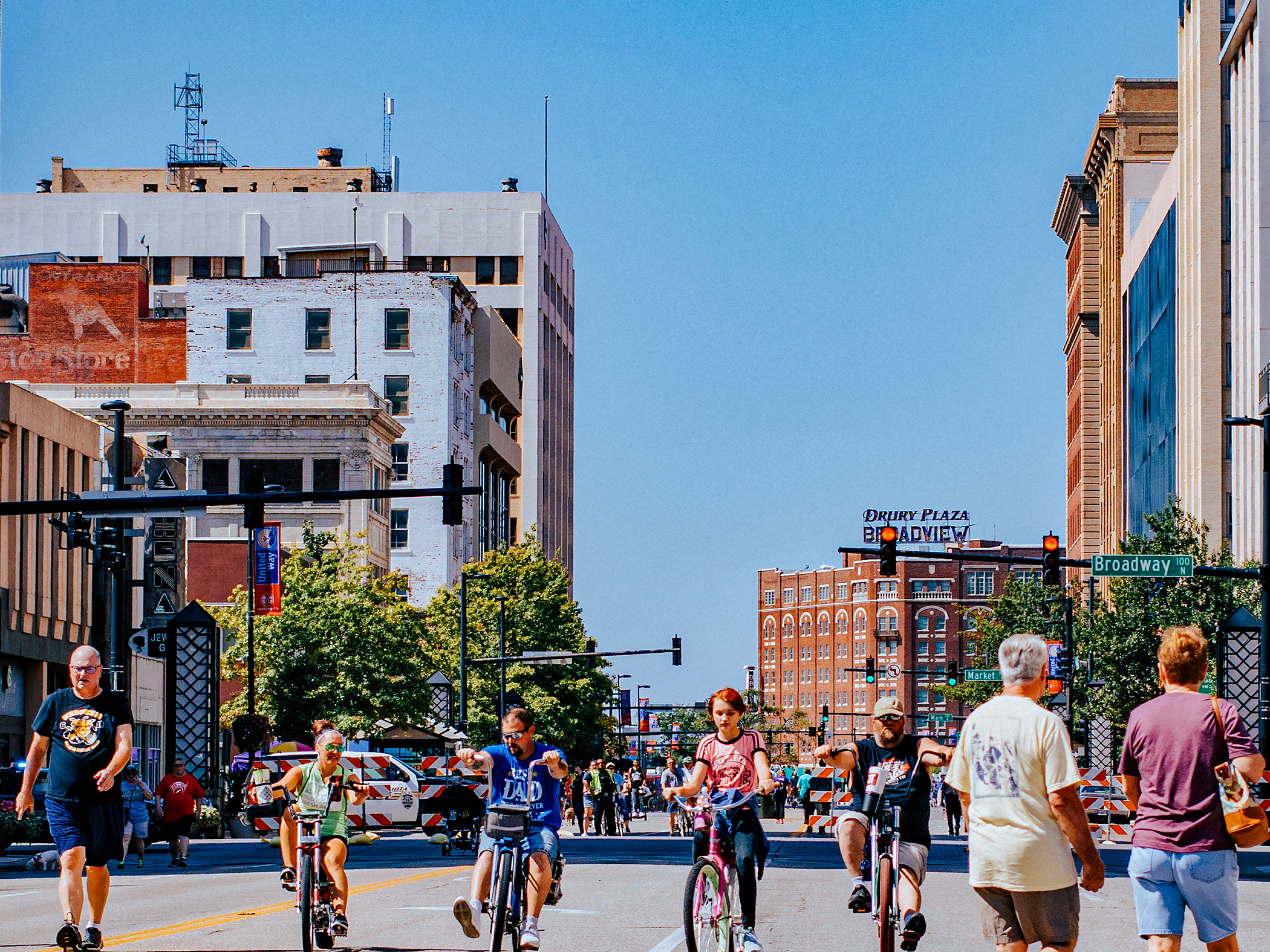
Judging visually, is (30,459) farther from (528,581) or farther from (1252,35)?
(1252,35)

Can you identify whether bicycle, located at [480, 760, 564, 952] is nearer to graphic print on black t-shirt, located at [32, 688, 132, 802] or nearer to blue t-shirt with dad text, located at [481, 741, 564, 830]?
blue t-shirt with dad text, located at [481, 741, 564, 830]

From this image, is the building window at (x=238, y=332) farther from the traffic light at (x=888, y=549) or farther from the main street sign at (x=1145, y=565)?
the main street sign at (x=1145, y=565)

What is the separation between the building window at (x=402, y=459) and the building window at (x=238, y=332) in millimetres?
8265

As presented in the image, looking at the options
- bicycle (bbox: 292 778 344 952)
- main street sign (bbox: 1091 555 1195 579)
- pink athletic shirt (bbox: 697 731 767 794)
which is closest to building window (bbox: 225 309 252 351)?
main street sign (bbox: 1091 555 1195 579)

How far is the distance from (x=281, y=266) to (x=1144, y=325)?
4847 centimetres

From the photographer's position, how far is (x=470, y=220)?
11744 centimetres

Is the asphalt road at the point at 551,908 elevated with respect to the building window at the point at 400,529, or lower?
lower

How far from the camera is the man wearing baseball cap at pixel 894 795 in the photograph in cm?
1239

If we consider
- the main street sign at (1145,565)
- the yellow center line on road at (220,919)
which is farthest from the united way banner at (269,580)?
the yellow center line on road at (220,919)

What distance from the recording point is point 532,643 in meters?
79.8

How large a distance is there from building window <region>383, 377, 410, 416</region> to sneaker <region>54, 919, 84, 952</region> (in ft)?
270

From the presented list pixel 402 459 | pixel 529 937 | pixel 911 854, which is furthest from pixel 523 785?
pixel 402 459

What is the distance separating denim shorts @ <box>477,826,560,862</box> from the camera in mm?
12086

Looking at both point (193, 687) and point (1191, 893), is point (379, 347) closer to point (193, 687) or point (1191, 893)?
point (193, 687)
